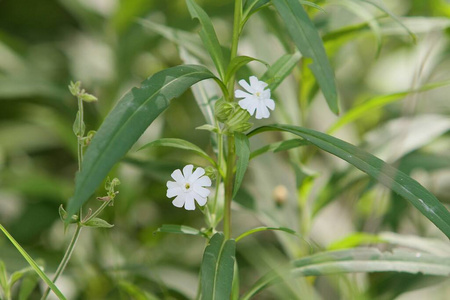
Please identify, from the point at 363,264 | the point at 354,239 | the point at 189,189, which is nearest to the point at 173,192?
the point at 189,189

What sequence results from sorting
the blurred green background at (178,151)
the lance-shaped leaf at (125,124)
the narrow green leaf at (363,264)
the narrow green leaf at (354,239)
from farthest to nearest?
1. the blurred green background at (178,151)
2. the narrow green leaf at (354,239)
3. the narrow green leaf at (363,264)
4. the lance-shaped leaf at (125,124)

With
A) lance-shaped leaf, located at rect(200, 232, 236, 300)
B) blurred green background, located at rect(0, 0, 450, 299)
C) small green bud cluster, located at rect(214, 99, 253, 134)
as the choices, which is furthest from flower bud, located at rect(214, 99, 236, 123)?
blurred green background, located at rect(0, 0, 450, 299)

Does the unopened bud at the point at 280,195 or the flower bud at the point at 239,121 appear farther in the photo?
→ the unopened bud at the point at 280,195

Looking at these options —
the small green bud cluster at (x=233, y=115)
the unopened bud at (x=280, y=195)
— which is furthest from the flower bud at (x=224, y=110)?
the unopened bud at (x=280, y=195)

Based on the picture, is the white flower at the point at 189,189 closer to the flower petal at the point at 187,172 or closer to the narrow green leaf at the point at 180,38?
the flower petal at the point at 187,172

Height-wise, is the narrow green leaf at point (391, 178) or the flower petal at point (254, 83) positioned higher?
the flower petal at point (254, 83)

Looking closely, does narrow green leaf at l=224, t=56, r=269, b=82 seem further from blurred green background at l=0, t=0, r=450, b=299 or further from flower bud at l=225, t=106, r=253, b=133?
blurred green background at l=0, t=0, r=450, b=299

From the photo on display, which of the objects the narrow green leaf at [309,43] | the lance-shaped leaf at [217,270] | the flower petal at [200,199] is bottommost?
the lance-shaped leaf at [217,270]
